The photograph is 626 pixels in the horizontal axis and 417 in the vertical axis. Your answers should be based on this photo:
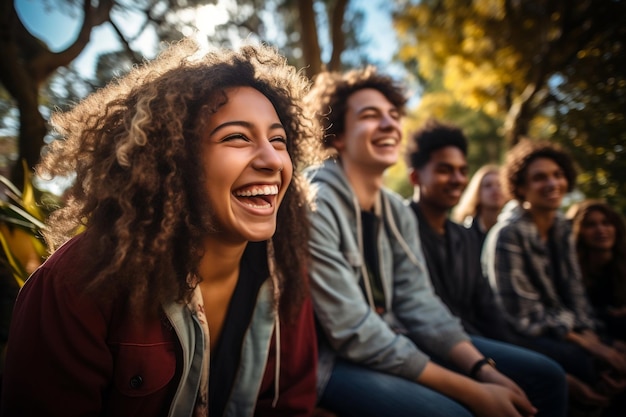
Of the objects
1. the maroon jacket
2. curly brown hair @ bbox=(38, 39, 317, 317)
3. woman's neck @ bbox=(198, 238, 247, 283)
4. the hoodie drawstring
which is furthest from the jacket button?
the hoodie drawstring

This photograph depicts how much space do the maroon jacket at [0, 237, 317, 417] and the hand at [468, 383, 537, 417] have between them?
131 cm

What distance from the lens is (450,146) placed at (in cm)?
286

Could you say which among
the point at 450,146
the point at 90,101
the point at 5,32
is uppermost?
the point at 5,32

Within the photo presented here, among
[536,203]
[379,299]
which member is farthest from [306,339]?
[536,203]

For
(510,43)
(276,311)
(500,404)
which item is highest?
(510,43)

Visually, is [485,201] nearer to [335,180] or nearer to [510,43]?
[510,43]

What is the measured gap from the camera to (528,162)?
3102mm

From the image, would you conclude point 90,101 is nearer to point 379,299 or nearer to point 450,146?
point 379,299

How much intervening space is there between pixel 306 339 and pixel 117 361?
2.46 feet

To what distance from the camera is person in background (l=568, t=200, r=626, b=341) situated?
10.6 ft

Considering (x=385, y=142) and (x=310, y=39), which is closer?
(x=385, y=142)

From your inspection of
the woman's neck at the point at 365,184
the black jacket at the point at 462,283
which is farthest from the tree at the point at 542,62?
the woman's neck at the point at 365,184

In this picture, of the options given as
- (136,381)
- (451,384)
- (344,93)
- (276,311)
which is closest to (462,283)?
(451,384)

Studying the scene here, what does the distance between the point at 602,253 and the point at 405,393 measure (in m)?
2.73
